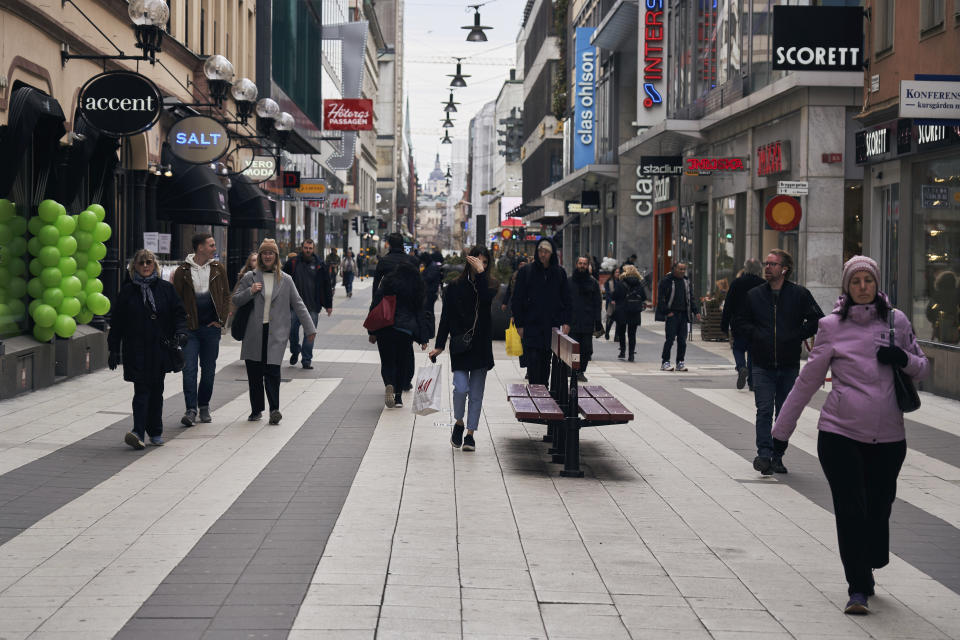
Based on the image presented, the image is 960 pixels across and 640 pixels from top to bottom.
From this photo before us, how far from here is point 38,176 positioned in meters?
15.7

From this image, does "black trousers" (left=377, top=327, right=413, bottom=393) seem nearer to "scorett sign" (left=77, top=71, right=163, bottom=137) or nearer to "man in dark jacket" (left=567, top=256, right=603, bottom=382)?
"man in dark jacket" (left=567, top=256, right=603, bottom=382)

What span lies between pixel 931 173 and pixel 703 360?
5.91 m

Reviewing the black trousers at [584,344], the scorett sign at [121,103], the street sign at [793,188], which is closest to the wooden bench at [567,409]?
the black trousers at [584,344]

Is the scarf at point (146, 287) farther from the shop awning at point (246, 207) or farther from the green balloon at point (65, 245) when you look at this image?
the shop awning at point (246, 207)

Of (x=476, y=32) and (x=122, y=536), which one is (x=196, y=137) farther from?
(x=476, y=32)

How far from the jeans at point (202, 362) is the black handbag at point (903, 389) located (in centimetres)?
788

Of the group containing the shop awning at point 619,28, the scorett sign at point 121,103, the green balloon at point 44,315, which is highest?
the shop awning at point 619,28

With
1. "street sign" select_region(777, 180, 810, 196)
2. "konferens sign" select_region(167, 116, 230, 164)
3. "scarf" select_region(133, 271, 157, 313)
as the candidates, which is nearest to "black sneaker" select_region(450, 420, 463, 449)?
"scarf" select_region(133, 271, 157, 313)

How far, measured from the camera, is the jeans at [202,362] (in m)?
12.6

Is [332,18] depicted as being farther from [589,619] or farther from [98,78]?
[589,619]

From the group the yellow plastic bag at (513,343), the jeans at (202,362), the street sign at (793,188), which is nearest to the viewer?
the jeans at (202,362)

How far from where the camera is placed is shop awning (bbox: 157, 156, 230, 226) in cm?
2309

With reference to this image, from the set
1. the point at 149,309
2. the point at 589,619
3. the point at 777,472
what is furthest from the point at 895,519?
A: the point at 149,309

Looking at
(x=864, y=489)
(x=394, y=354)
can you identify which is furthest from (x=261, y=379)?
(x=864, y=489)
